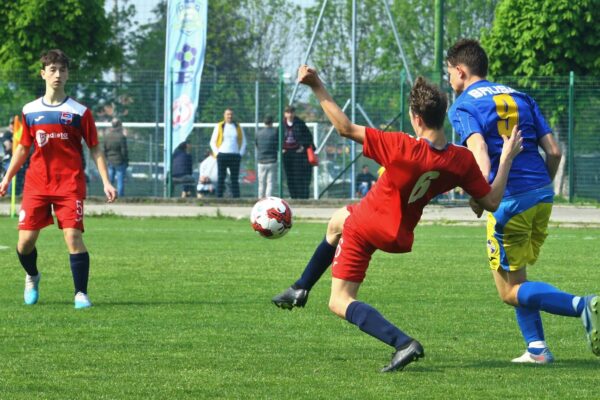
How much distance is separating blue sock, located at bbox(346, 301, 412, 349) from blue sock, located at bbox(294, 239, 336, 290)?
28.3 inches

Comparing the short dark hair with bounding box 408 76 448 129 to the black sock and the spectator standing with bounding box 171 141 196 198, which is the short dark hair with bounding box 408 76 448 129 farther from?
the spectator standing with bounding box 171 141 196 198

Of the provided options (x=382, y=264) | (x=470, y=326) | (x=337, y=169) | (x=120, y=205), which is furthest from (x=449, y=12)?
(x=470, y=326)

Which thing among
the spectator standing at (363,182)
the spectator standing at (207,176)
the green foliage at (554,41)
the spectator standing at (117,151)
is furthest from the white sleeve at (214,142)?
the green foliage at (554,41)

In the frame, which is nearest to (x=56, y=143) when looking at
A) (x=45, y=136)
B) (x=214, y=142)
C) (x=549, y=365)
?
(x=45, y=136)

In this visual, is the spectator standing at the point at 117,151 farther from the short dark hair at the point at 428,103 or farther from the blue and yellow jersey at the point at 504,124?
the short dark hair at the point at 428,103

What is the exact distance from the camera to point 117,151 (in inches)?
987

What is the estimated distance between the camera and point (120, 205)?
24359mm

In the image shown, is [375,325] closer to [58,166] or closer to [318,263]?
[318,263]

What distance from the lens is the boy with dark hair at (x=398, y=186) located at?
646 centimetres

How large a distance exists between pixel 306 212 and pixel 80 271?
13.0 metres

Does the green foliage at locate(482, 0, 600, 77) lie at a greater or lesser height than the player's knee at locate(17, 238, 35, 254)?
greater

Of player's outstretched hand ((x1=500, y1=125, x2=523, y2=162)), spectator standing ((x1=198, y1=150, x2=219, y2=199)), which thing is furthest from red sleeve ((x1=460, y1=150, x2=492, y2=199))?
spectator standing ((x1=198, y1=150, x2=219, y2=199))

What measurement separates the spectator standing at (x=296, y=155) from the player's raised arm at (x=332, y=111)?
57.9 ft

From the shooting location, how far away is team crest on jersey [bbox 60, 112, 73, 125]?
975 cm
